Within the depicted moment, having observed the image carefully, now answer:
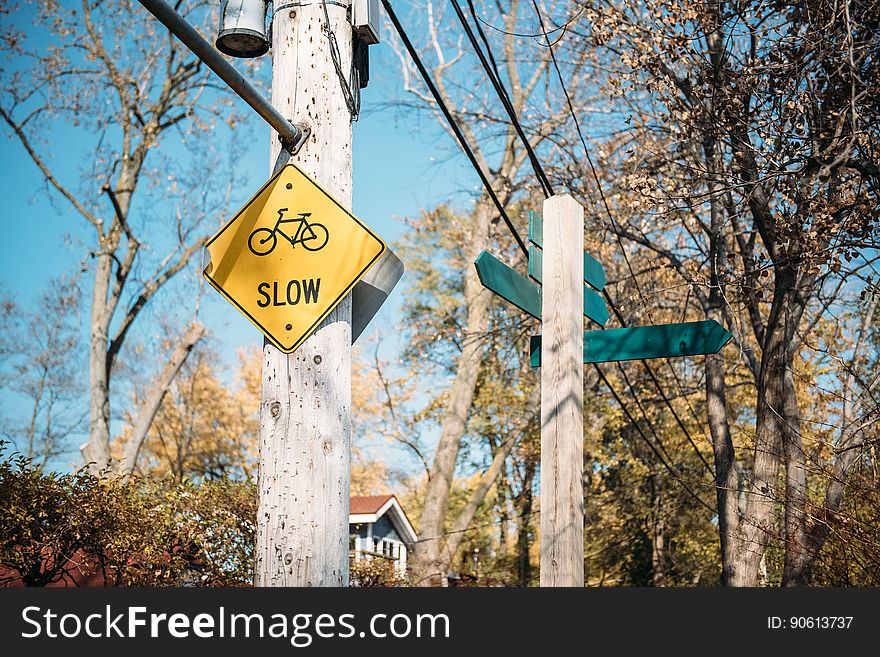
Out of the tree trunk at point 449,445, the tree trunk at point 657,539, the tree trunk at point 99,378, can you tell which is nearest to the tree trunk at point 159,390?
the tree trunk at point 99,378

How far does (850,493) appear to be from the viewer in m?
8.48

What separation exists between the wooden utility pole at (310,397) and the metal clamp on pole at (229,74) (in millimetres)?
60

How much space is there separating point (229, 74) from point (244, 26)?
16.4 inches

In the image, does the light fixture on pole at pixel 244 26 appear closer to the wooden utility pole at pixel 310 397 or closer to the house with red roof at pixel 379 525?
the wooden utility pole at pixel 310 397

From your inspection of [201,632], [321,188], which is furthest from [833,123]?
[201,632]

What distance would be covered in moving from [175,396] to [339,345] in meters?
32.5

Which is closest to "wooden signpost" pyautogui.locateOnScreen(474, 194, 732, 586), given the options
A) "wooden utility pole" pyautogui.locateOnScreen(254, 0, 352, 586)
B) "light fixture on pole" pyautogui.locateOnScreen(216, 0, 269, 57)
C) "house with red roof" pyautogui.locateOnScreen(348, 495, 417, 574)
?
"wooden utility pole" pyautogui.locateOnScreen(254, 0, 352, 586)

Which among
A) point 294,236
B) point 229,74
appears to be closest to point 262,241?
point 294,236

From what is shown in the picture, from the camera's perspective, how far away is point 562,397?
16.6ft

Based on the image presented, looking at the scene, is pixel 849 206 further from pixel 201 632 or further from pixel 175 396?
pixel 175 396

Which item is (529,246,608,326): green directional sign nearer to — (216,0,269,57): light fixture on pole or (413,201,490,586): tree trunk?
(216,0,269,57): light fixture on pole

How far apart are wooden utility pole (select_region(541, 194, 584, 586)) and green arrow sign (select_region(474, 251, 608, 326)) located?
210mm

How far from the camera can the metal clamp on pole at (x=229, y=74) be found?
3.07m

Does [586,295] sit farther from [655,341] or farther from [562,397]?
[562,397]
